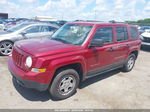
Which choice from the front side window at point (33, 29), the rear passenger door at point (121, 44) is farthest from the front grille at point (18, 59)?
the front side window at point (33, 29)

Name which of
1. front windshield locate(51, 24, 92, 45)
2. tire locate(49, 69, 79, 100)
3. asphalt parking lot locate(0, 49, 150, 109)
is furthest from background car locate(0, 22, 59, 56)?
tire locate(49, 69, 79, 100)

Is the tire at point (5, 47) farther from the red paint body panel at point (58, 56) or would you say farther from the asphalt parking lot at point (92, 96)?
the red paint body panel at point (58, 56)

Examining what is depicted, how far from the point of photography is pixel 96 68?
13.2 ft

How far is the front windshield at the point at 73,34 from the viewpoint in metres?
3.73

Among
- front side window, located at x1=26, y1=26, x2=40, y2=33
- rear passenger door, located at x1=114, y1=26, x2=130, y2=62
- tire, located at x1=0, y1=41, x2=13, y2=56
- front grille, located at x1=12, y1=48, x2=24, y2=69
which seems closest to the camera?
front grille, located at x1=12, y1=48, x2=24, y2=69

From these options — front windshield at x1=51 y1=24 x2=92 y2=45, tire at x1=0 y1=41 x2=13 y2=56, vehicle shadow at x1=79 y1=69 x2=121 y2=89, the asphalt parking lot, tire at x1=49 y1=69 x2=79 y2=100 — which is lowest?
the asphalt parking lot

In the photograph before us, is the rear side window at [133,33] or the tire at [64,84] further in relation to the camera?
the rear side window at [133,33]

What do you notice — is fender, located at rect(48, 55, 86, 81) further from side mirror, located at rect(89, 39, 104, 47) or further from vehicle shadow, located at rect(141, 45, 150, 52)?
vehicle shadow, located at rect(141, 45, 150, 52)

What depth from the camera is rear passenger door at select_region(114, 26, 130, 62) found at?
15.1 ft

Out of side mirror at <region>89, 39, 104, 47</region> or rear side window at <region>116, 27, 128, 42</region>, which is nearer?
side mirror at <region>89, 39, 104, 47</region>

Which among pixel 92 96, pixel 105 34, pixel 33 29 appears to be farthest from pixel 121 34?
pixel 33 29

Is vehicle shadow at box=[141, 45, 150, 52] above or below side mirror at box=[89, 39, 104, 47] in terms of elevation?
below

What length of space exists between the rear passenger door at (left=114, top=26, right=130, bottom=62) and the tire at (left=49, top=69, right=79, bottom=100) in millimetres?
1768

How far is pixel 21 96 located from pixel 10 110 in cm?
54
